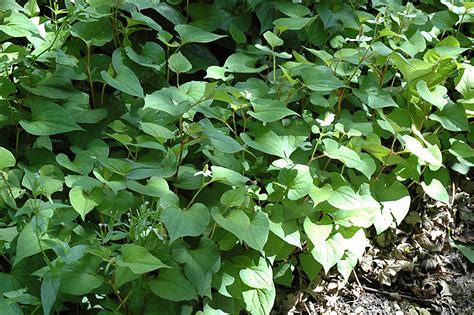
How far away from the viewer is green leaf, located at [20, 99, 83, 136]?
89.2 inches

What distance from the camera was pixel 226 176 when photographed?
2.09 meters

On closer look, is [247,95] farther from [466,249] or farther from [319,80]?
[466,249]

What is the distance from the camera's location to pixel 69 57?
2455 millimetres

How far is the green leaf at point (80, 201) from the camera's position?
200 centimetres

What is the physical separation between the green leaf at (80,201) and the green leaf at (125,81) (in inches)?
17.8

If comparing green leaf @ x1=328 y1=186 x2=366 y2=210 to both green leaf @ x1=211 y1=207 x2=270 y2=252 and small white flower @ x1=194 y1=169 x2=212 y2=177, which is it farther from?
small white flower @ x1=194 y1=169 x2=212 y2=177

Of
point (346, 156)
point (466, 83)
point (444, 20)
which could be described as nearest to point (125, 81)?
point (346, 156)

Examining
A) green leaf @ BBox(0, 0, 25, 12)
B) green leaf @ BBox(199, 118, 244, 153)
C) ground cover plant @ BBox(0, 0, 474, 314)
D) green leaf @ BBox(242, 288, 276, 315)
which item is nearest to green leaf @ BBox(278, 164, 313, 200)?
ground cover plant @ BBox(0, 0, 474, 314)

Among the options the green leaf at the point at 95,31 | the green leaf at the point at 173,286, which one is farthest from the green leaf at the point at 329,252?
the green leaf at the point at 95,31

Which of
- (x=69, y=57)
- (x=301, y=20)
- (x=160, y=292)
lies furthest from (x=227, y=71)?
(x=160, y=292)

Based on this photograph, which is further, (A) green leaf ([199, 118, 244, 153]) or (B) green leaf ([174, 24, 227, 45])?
(B) green leaf ([174, 24, 227, 45])

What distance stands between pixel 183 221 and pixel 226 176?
25 cm

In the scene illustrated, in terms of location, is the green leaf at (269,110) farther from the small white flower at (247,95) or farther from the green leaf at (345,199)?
the green leaf at (345,199)

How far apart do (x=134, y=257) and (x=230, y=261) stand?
0.48 metres
